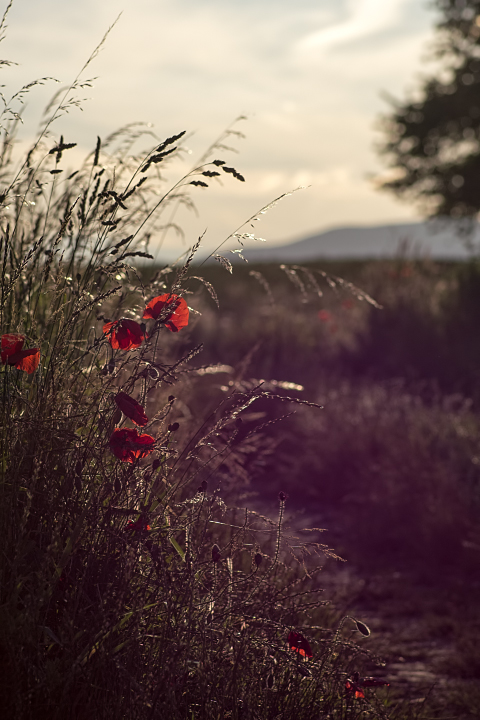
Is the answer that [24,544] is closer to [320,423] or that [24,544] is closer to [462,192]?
[320,423]

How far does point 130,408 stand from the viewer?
185 centimetres

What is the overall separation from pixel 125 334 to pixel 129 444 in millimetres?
318

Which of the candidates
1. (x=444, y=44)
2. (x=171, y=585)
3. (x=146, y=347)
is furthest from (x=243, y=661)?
(x=444, y=44)

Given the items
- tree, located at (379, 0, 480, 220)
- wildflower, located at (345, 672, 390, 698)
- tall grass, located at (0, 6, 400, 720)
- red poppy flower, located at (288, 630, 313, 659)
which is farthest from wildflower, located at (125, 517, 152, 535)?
tree, located at (379, 0, 480, 220)

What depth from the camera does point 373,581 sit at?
3.86 m

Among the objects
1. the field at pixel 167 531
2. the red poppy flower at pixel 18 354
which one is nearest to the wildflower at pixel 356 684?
the field at pixel 167 531

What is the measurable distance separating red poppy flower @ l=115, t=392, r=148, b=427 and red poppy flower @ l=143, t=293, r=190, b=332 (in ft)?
0.86

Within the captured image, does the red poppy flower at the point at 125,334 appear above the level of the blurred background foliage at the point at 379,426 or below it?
above

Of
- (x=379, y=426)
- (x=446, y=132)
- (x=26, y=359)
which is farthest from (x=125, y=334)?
(x=446, y=132)

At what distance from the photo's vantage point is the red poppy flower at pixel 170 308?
1.99 metres

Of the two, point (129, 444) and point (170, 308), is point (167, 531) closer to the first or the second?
point (129, 444)

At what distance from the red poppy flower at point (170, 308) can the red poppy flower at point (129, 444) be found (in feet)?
1.12

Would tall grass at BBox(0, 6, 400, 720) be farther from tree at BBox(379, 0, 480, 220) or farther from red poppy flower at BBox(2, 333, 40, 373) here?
tree at BBox(379, 0, 480, 220)

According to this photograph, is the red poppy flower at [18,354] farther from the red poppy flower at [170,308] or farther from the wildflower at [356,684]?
the wildflower at [356,684]
